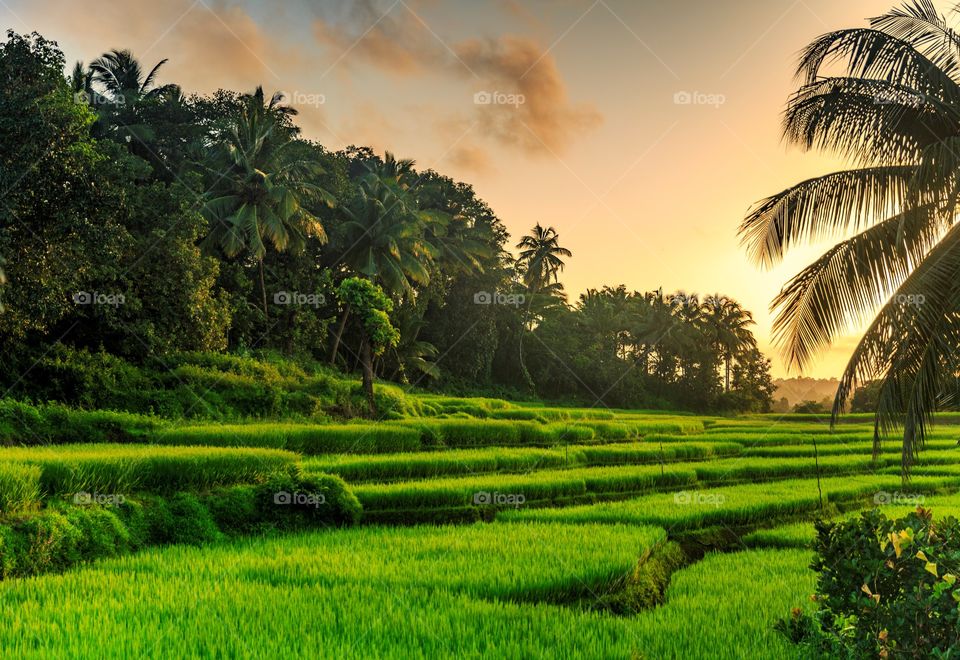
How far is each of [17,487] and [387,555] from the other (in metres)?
3.68

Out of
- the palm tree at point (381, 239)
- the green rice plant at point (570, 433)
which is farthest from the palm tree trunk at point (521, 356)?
the green rice plant at point (570, 433)

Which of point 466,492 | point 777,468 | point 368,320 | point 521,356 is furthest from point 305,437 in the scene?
point 521,356

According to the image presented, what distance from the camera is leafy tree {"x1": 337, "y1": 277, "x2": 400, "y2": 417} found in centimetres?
2000

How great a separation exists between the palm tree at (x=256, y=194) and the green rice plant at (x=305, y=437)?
10849 mm

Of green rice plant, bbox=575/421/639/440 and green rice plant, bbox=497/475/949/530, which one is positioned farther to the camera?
green rice plant, bbox=575/421/639/440

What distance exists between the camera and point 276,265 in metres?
28.5

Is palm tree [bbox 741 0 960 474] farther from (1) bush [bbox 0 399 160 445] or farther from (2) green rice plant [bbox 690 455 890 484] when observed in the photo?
(1) bush [bbox 0 399 160 445]

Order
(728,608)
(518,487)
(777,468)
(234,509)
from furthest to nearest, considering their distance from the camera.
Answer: (777,468)
(518,487)
(234,509)
(728,608)

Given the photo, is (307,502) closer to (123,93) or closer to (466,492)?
(466,492)

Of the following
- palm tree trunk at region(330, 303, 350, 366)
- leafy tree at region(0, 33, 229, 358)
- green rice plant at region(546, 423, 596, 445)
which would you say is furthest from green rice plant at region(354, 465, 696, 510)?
palm tree trunk at region(330, 303, 350, 366)

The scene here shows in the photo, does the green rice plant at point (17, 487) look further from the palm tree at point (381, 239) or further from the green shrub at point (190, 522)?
the palm tree at point (381, 239)

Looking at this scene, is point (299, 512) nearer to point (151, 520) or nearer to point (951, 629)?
point (151, 520)

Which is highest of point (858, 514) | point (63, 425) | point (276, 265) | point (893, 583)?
point (276, 265)

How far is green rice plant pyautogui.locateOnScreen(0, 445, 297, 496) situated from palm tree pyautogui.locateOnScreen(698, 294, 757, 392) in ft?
155
